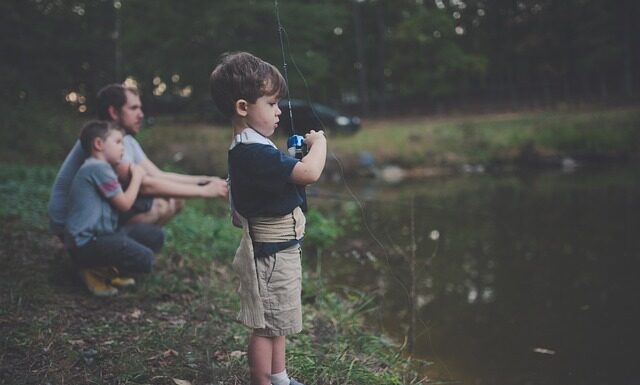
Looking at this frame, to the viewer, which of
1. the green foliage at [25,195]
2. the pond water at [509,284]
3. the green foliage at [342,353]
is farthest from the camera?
the green foliage at [25,195]

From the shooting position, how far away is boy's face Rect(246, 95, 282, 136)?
2.13m

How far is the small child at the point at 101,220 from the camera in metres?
3.40

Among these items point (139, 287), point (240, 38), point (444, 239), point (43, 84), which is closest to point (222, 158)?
point (43, 84)

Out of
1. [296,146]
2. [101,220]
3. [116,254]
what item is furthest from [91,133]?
[296,146]

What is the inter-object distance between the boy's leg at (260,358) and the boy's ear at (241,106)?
0.80m

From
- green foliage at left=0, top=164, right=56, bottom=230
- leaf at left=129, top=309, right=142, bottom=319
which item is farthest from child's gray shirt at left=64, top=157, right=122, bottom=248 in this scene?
green foliage at left=0, top=164, right=56, bottom=230

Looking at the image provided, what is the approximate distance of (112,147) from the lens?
352cm

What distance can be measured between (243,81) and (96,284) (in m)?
2.00

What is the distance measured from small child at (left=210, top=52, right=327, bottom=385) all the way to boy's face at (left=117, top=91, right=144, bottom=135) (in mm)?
1962

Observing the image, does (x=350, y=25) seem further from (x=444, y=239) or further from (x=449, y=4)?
(x=444, y=239)

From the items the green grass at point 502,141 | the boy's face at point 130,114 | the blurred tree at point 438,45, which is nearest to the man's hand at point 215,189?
the boy's face at point 130,114

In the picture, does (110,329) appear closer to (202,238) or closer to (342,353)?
(342,353)

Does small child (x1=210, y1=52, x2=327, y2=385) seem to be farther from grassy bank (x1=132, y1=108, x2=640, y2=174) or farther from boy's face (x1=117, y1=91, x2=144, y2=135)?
grassy bank (x1=132, y1=108, x2=640, y2=174)

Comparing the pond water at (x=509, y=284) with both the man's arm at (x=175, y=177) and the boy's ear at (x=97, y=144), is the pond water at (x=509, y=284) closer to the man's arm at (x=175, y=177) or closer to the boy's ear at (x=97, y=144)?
the man's arm at (x=175, y=177)
